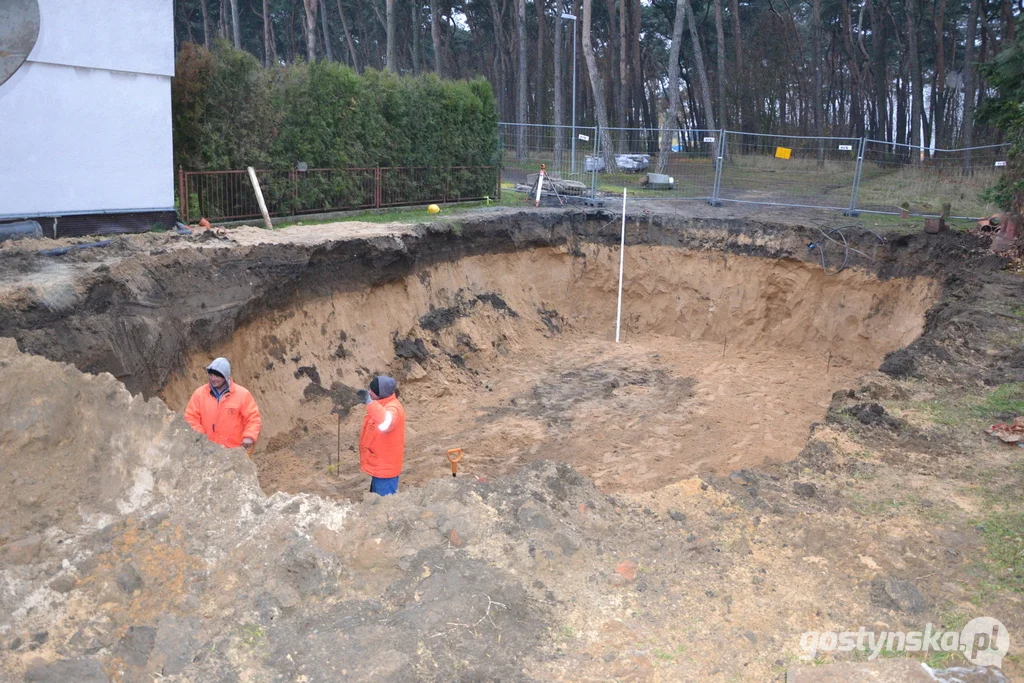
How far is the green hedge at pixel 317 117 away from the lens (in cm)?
1369

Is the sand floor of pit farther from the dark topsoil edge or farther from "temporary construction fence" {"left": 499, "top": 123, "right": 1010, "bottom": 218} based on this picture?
"temporary construction fence" {"left": 499, "top": 123, "right": 1010, "bottom": 218}

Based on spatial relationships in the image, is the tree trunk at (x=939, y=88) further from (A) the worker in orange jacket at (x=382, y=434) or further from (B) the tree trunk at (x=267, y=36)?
(B) the tree trunk at (x=267, y=36)

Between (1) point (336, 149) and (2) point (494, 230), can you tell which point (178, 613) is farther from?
(1) point (336, 149)

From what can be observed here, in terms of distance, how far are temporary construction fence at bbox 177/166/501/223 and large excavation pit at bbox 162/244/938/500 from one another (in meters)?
3.20

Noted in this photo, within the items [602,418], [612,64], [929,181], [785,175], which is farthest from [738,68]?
[602,418]

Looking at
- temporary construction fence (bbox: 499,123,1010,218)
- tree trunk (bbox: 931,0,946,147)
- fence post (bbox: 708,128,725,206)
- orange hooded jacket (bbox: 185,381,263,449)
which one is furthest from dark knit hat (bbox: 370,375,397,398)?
tree trunk (bbox: 931,0,946,147)

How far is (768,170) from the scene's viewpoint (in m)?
22.7

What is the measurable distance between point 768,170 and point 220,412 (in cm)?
1915

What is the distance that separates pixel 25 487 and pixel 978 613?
6.32 m

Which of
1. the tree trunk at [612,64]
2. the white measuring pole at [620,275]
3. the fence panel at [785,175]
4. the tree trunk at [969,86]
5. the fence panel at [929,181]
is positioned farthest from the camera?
the tree trunk at [612,64]

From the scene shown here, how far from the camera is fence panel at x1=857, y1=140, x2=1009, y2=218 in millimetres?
17766

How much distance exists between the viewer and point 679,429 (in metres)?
11.5

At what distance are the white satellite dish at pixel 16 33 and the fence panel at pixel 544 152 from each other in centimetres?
1200

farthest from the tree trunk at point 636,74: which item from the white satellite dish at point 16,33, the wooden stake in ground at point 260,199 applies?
the white satellite dish at point 16,33
